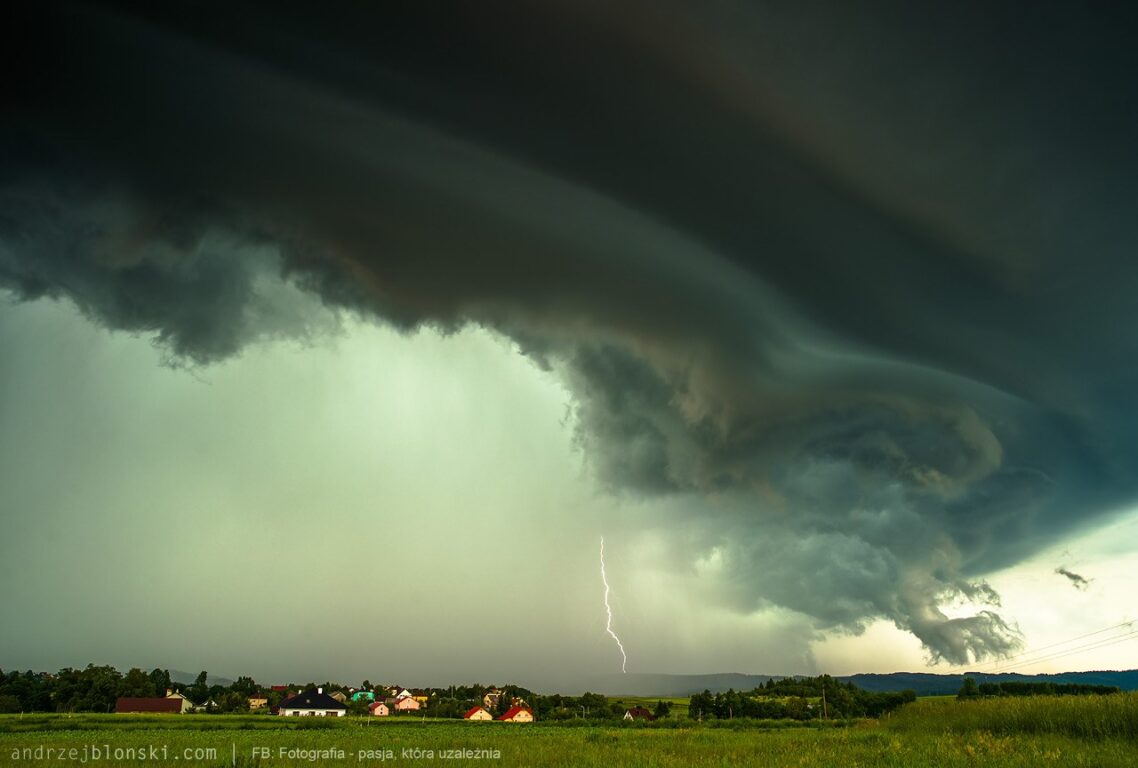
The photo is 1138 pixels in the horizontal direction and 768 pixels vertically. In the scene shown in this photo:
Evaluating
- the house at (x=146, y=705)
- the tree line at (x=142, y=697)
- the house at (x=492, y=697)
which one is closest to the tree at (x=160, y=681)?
the tree line at (x=142, y=697)

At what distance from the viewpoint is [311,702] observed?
350 feet

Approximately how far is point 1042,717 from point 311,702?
379 feet

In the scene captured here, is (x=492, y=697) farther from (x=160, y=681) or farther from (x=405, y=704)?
(x=160, y=681)

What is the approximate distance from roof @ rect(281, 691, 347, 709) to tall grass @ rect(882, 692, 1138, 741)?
10733 cm

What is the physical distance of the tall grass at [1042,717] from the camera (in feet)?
65.7

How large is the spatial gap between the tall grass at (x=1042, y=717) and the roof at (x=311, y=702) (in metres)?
107

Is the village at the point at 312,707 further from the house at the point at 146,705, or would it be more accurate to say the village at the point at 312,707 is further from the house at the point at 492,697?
the house at the point at 492,697

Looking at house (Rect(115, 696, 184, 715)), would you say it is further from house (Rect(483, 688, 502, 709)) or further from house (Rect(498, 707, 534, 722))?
house (Rect(483, 688, 502, 709))

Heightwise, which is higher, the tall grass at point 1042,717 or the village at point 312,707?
the tall grass at point 1042,717

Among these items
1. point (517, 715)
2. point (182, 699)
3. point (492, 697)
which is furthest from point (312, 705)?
point (492, 697)

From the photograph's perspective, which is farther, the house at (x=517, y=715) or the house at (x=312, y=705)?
the house at (x=312, y=705)

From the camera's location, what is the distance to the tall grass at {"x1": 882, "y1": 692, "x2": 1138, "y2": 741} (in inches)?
788

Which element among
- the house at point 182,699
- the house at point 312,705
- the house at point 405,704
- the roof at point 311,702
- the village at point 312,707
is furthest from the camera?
the house at point 405,704

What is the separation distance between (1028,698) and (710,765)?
18941 mm
